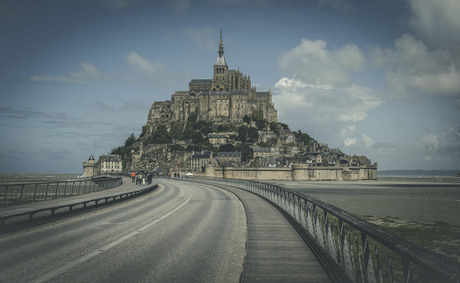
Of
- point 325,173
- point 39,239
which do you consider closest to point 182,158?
point 325,173

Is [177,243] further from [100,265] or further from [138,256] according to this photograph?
[100,265]

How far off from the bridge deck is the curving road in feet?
1.28

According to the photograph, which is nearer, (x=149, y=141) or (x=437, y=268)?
(x=437, y=268)

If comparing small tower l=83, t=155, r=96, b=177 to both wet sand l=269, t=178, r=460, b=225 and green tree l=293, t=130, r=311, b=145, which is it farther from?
wet sand l=269, t=178, r=460, b=225

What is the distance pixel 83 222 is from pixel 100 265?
7479mm

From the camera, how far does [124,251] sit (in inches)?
371

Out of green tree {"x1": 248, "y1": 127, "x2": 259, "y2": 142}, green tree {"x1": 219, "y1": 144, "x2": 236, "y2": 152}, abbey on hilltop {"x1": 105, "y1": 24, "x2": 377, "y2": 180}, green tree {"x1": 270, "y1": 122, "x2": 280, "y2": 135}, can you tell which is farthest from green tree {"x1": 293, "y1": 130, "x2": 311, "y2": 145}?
green tree {"x1": 219, "y1": 144, "x2": 236, "y2": 152}

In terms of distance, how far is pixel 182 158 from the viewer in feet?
536

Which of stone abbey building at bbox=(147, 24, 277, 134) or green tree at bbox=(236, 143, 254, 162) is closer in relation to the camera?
green tree at bbox=(236, 143, 254, 162)

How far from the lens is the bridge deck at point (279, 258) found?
6.88m

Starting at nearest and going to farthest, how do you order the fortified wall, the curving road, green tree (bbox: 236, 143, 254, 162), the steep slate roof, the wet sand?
the curving road → the wet sand → the fortified wall → green tree (bbox: 236, 143, 254, 162) → the steep slate roof

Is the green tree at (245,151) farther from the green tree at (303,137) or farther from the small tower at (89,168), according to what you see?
the small tower at (89,168)

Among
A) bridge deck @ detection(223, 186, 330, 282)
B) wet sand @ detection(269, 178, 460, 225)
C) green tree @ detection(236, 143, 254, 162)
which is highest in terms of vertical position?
green tree @ detection(236, 143, 254, 162)

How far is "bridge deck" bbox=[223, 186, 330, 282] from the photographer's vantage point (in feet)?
22.6
